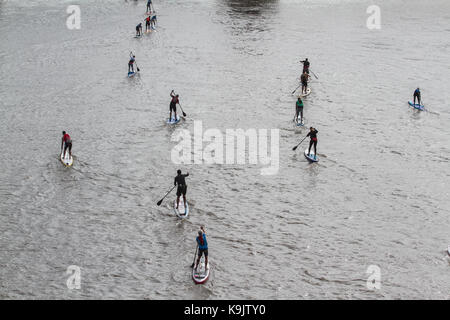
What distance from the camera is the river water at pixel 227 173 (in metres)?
21.3

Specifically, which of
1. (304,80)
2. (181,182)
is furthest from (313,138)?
(304,80)

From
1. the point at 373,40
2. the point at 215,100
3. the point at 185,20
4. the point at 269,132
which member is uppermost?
the point at 185,20

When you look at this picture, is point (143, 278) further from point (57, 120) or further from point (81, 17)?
point (81, 17)

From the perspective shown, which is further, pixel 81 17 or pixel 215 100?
pixel 81 17

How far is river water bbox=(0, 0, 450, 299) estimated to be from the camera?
21.3m

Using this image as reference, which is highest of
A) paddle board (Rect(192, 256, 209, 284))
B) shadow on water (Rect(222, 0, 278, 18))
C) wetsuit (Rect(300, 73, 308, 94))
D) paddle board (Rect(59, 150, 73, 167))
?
shadow on water (Rect(222, 0, 278, 18))

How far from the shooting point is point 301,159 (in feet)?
106

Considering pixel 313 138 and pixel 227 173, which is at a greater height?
pixel 313 138

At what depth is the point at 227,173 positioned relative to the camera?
101 ft

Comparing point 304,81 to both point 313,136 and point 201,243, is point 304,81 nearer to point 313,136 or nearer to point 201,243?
point 313,136

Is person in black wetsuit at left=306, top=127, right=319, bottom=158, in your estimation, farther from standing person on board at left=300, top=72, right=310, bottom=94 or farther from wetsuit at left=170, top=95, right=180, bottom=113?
standing person on board at left=300, top=72, right=310, bottom=94

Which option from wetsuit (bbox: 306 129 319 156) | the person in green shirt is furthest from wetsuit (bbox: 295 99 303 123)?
wetsuit (bbox: 306 129 319 156)
